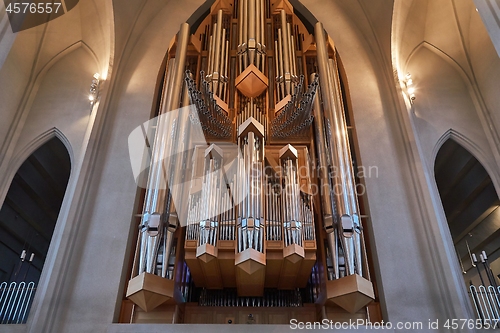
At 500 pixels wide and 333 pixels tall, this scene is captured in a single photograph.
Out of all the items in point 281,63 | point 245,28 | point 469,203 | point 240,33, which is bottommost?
point 469,203

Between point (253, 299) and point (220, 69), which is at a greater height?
point (220, 69)

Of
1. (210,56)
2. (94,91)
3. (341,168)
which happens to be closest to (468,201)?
(341,168)

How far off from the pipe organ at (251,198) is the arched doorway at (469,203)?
3.43m

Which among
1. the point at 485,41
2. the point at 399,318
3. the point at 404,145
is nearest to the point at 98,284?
the point at 399,318

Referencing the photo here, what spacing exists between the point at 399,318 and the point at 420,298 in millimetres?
427

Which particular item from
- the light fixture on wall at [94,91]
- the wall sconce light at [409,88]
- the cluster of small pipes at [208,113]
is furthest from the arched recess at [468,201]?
the light fixture on wall at [94,91]

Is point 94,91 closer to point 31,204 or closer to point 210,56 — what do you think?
point 210,56

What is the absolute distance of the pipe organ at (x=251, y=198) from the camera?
546cm

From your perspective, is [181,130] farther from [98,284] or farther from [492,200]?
[492,200]

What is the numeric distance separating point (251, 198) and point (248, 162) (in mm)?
652

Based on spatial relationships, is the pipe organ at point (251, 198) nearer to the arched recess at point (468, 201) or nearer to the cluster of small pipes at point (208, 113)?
the cluster of small pipes at point (208, 113)

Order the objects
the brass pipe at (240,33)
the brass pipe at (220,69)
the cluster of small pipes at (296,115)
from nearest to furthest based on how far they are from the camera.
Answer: the cluster of small pipes at (296,115) < the brass pipe at (220,69) < the brass pipe at (240,33)

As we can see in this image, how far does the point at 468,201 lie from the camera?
10055 mm

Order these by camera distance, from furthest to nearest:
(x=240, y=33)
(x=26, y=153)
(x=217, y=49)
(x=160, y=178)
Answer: (x=240, y=33) < (x=217, y=49) < (x=26, y=153) < (x=160, y=178)
